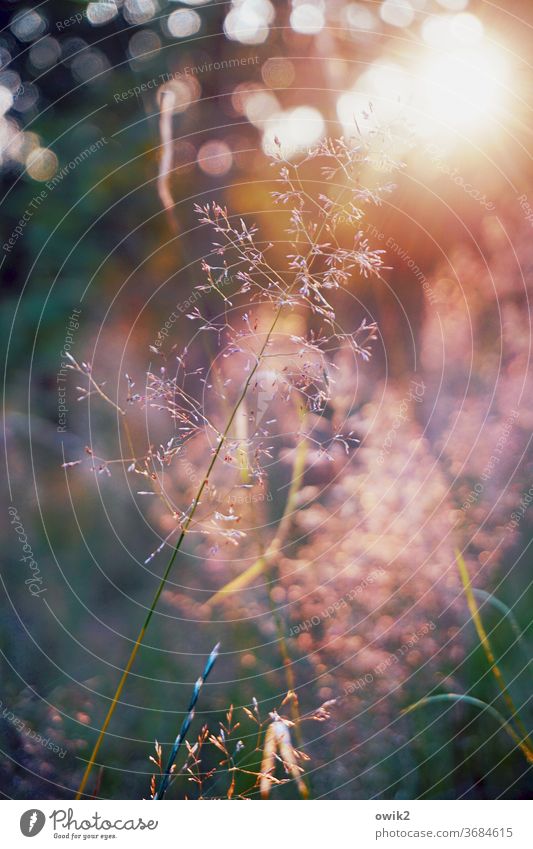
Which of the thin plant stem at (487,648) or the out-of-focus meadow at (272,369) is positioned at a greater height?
the out-of-focus meadow at (272,369)

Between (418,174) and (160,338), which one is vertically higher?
(418,174)

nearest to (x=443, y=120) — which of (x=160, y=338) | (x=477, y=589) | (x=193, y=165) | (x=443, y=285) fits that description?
(x=443, y=285)

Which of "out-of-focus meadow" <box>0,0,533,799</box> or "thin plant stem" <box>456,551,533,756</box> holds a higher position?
"out-of-focus meadow" <box>0,0,533,799</box>

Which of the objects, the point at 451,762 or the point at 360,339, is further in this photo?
the point at 360,339

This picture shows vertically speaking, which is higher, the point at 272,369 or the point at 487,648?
the point at 272,369

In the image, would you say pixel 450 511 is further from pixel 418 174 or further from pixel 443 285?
pixel 418 174

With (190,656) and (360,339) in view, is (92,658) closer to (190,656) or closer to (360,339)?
(190,656)

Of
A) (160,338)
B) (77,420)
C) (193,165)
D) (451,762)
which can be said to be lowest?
(451,762)
